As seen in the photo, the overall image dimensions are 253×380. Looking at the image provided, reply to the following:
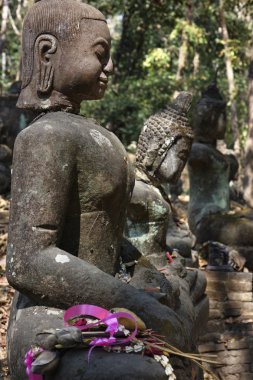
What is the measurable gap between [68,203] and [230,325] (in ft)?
14.1

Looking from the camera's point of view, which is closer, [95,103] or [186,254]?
[186,254]

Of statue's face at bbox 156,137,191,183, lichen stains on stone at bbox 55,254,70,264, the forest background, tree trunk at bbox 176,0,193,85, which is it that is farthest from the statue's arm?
tree trunk at bbox 176,0,193,85

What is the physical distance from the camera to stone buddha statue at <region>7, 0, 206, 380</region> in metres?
2.58

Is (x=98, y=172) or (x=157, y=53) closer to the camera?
(x=98, y=172)

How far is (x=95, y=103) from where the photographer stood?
18422 millimetres

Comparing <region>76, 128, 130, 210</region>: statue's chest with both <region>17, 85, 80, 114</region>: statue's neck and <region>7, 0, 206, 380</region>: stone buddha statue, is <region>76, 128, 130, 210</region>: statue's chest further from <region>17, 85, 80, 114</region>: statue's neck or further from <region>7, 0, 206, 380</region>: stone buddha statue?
<region>17, 85, 80, 114</region>: statue's neck

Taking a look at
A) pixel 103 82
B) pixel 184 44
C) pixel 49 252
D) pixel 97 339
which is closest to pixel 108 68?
pixel 103 82

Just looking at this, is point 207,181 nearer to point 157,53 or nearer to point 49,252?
point 49,252

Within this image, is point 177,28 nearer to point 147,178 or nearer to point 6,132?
point 6,132

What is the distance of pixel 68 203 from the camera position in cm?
278

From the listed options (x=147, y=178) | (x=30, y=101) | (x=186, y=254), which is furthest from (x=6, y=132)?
(x=30, y=101)

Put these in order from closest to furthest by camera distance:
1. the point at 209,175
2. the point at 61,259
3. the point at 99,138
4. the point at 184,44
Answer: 1. the point at 61,259
2. the point at 99,138
3. the point at 209,175
4. the point at 184,44

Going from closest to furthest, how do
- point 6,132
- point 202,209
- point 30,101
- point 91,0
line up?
point 30,101
point 202,209
point 6,132
point 91,0

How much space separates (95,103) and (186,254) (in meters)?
12.4
